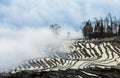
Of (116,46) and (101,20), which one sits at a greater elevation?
(101,20)

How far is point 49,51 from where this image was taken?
66250 mm

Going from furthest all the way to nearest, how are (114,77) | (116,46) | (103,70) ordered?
(116,46), (103,70), (114,77)

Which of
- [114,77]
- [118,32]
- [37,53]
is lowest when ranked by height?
[114,77]

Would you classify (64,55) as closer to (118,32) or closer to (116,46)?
(116,46)

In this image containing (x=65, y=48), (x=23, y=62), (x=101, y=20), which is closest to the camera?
(x=23, y=62)

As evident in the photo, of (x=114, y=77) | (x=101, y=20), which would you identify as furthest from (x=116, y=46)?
(x=114, y=77)

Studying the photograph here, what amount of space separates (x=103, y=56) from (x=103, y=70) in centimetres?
2472

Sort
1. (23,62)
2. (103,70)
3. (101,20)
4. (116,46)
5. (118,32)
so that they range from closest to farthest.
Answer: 1. (103,70)
2. (23,62)
3. (116,46)
4. (118,32)
5. (101,20)

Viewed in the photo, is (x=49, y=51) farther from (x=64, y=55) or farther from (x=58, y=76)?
(x=58, y=76)

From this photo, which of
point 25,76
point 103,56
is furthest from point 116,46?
point 25,76

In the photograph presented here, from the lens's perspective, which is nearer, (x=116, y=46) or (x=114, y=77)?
(x=114, y=77)

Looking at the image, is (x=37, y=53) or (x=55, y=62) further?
(x=37, y=53)

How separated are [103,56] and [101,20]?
33.1 meters

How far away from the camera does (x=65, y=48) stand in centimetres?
6731
